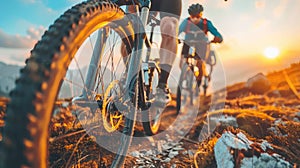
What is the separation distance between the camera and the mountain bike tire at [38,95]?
2.05ft

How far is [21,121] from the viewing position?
0.63m

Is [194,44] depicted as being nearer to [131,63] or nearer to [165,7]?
[165,7]

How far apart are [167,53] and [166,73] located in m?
0.24

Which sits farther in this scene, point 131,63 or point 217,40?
point 217,40

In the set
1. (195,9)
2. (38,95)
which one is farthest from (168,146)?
(195,9)

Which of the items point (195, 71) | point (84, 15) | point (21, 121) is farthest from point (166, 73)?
point (195, 71)

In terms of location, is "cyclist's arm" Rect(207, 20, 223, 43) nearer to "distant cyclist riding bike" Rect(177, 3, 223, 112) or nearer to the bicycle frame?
"distant cyclist riding bike" Rect(177, 3, 223, 112)

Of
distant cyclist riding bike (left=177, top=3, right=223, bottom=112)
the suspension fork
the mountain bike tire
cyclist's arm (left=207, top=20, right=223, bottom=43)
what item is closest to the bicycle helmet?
distant cyclist riding bike (left=177, top=3, right=223, bottom=112)

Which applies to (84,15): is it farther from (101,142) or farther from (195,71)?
(195,71)

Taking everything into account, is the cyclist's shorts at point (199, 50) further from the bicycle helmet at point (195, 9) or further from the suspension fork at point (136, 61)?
the suspension fork at point (136, 61)

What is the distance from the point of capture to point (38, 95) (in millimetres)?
657

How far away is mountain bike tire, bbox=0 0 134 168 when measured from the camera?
0.63 meters

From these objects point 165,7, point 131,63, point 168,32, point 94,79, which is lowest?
point 94,79

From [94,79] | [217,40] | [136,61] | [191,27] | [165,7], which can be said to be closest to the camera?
[94,79]
